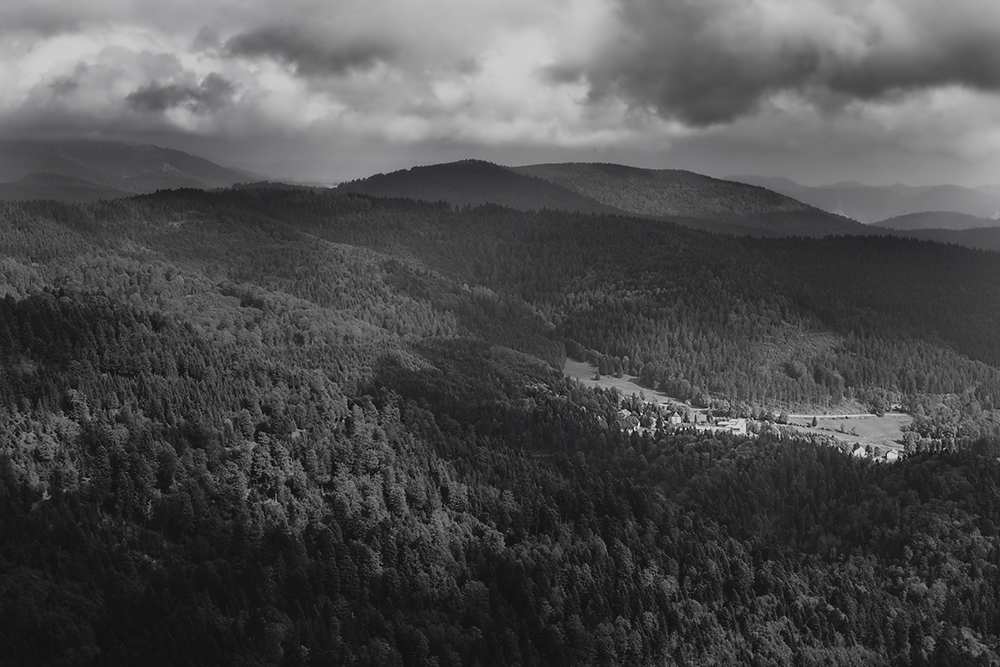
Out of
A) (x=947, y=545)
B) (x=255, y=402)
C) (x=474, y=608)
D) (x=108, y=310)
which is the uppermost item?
(x=108, y=310)

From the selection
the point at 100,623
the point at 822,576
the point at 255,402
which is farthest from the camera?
the point at 255,402

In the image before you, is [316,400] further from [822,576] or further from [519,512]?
[822,576]

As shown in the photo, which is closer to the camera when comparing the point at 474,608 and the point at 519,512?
the point at 474,608

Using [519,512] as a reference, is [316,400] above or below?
above

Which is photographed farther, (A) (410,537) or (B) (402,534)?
(B) (402,534)

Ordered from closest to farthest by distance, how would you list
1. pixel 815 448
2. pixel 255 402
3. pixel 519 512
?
pixel 519 512 < pixel 255 402 < pixel 815 448

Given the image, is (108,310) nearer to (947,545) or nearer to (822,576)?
(822,576)

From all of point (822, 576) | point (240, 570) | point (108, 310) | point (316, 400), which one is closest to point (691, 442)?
point (822, 576)

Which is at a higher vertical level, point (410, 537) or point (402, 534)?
point (402, 534)

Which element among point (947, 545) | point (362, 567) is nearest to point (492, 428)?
point (362, 567)
